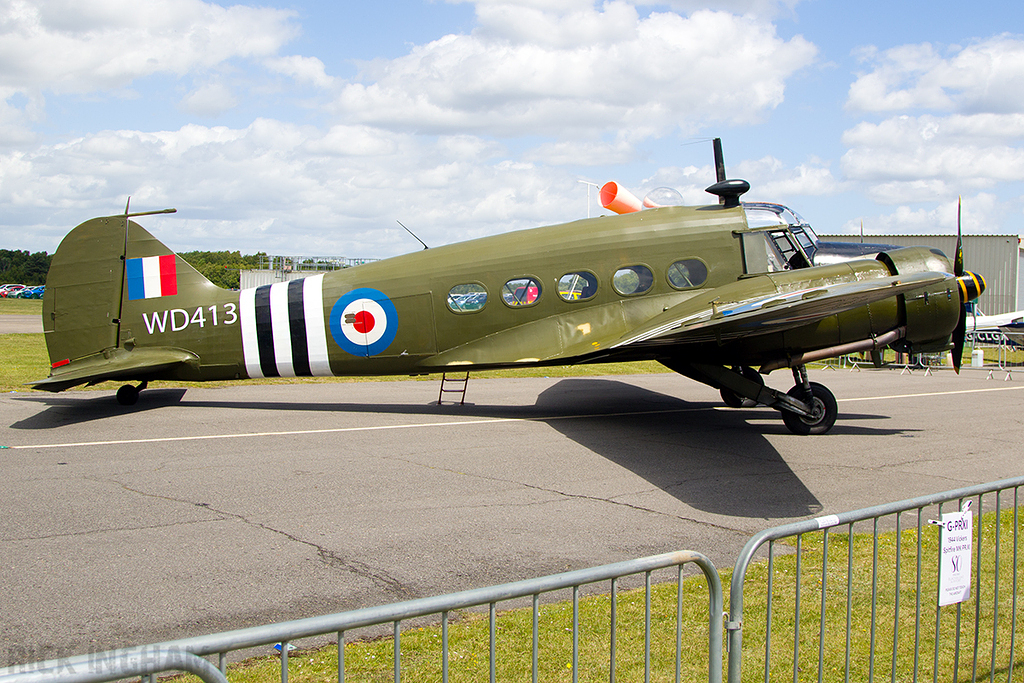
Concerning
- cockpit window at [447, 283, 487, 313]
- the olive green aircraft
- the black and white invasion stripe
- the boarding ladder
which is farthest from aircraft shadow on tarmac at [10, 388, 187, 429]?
cockpit window at [447, 283, 487, 313]

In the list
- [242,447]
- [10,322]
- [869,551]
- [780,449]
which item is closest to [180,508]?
[242,447]

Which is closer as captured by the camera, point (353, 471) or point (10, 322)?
point (353, 471)

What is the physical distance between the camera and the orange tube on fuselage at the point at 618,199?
17.3 metres

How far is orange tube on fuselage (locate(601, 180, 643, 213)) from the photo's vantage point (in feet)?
56.8

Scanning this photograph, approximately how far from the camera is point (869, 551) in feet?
22.6

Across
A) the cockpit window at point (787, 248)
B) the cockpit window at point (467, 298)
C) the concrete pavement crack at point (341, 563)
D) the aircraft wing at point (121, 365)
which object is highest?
the cockpit window at point (787, 248)

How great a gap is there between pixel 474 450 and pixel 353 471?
2.11m

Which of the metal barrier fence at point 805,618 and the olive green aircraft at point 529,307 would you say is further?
the olive green aircraft at point 529,307

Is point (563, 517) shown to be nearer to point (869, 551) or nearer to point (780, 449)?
point (869, 551)

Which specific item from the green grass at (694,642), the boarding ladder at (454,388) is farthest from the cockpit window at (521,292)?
the green grass at (694,642)

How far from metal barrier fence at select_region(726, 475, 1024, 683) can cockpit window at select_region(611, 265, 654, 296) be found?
21.4ft

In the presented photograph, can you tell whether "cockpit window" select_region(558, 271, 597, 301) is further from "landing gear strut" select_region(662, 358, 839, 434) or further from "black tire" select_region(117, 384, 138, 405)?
"black tire" select_region(117, 384, 138, 405)

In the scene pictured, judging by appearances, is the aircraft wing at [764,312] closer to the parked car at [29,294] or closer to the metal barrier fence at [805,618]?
the metal barrier fence at [805,618]

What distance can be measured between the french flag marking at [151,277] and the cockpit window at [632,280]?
8320 mm
